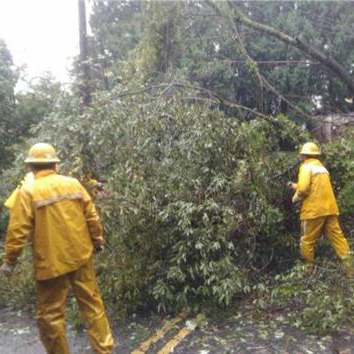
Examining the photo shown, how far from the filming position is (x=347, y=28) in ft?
60.7

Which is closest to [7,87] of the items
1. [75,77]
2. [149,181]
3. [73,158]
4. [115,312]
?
[75,77]

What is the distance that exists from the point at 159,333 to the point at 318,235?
2.32 meters

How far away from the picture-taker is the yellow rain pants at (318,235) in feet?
18.3

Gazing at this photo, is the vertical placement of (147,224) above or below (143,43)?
below

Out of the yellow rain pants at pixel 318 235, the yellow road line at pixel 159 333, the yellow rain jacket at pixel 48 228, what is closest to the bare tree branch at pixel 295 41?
the yellow rain pants at pixel 318 235

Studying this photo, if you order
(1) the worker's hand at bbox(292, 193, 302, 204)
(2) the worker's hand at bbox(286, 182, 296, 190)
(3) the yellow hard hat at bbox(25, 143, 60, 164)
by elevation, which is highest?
(3) the yellow hard hat at bbox(25, 143, 60, 164)

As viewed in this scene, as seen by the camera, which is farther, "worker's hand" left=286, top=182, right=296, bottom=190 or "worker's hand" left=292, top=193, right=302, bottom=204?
"worker's hand" left=286, top=182, right=296, bottom=190

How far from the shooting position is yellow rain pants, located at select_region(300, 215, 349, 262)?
5.58m

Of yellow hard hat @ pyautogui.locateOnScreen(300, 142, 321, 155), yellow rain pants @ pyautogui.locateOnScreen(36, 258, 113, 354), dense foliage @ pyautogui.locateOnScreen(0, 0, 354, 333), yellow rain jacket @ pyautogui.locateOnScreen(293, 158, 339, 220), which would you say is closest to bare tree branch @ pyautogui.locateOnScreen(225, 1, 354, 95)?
dense foliage @ pyautogui.locateOnScreen(0, 0, 354, 333)

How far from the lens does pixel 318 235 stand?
567 centimetres

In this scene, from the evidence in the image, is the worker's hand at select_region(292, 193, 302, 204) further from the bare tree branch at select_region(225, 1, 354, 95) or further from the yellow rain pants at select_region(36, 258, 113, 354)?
the bare tree branch at select_region(225, 1, 354, 95)

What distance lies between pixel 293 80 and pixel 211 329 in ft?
49.3

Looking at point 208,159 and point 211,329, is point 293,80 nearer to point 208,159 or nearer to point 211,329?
point 208,159

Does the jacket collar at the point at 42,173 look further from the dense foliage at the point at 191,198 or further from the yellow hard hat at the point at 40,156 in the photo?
the dense foliage at the point at 191,198
